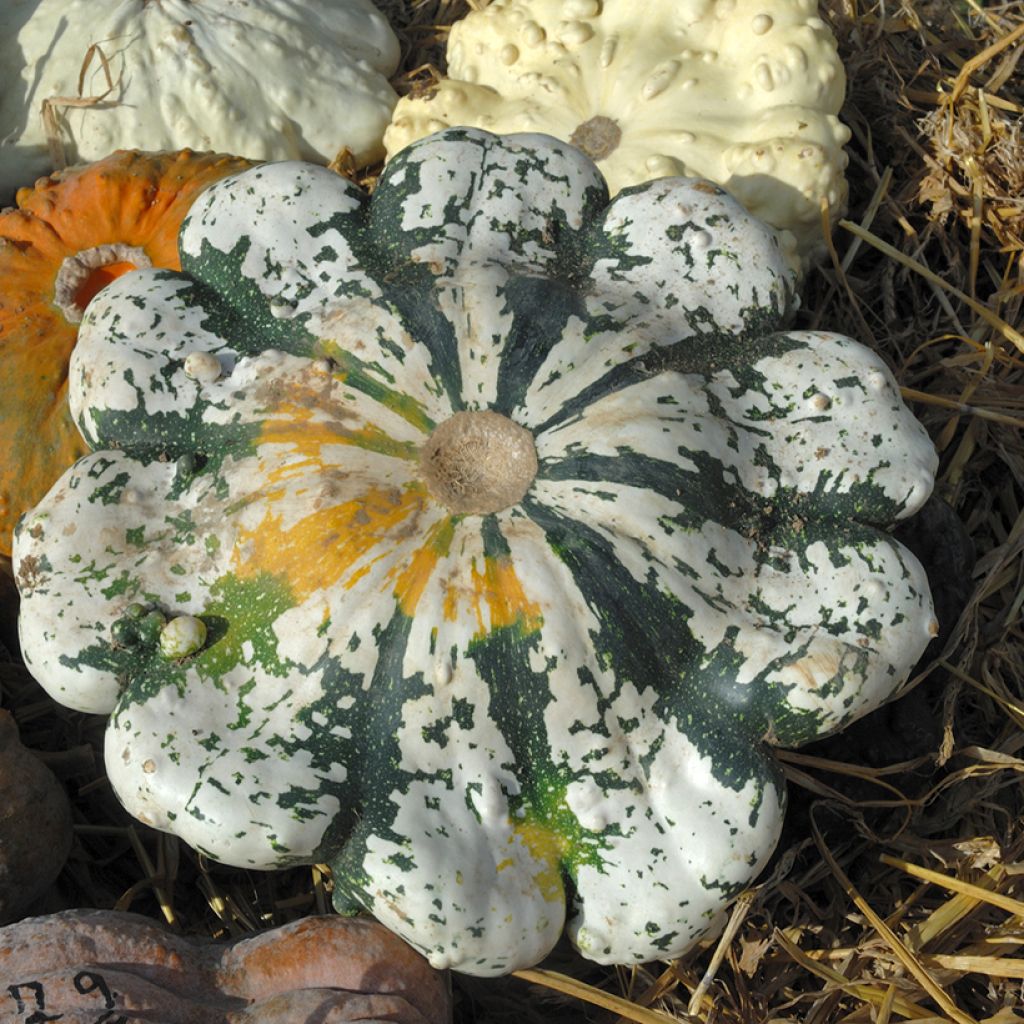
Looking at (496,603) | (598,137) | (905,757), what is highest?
(598,137)

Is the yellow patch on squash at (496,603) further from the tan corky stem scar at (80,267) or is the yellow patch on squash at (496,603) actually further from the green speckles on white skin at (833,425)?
the tan corky stem scar at (80,267)

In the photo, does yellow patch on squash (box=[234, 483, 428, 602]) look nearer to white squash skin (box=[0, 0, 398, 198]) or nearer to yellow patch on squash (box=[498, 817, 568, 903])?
yellow patch on squash (box=[498, 817, 568, 903])

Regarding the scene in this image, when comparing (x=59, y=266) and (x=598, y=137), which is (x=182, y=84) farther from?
(x=598, y=137)

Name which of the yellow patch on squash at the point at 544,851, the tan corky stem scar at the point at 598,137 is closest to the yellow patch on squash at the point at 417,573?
the yellow patch on squash at the point at 544,851

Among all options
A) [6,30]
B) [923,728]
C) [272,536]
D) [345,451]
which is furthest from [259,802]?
[6,30]

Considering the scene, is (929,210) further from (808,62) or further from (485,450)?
(485,450)

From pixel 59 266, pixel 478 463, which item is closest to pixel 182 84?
pixel 59 266

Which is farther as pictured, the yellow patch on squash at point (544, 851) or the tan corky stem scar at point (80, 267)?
the tan corky stem scar at point (80, 267)
